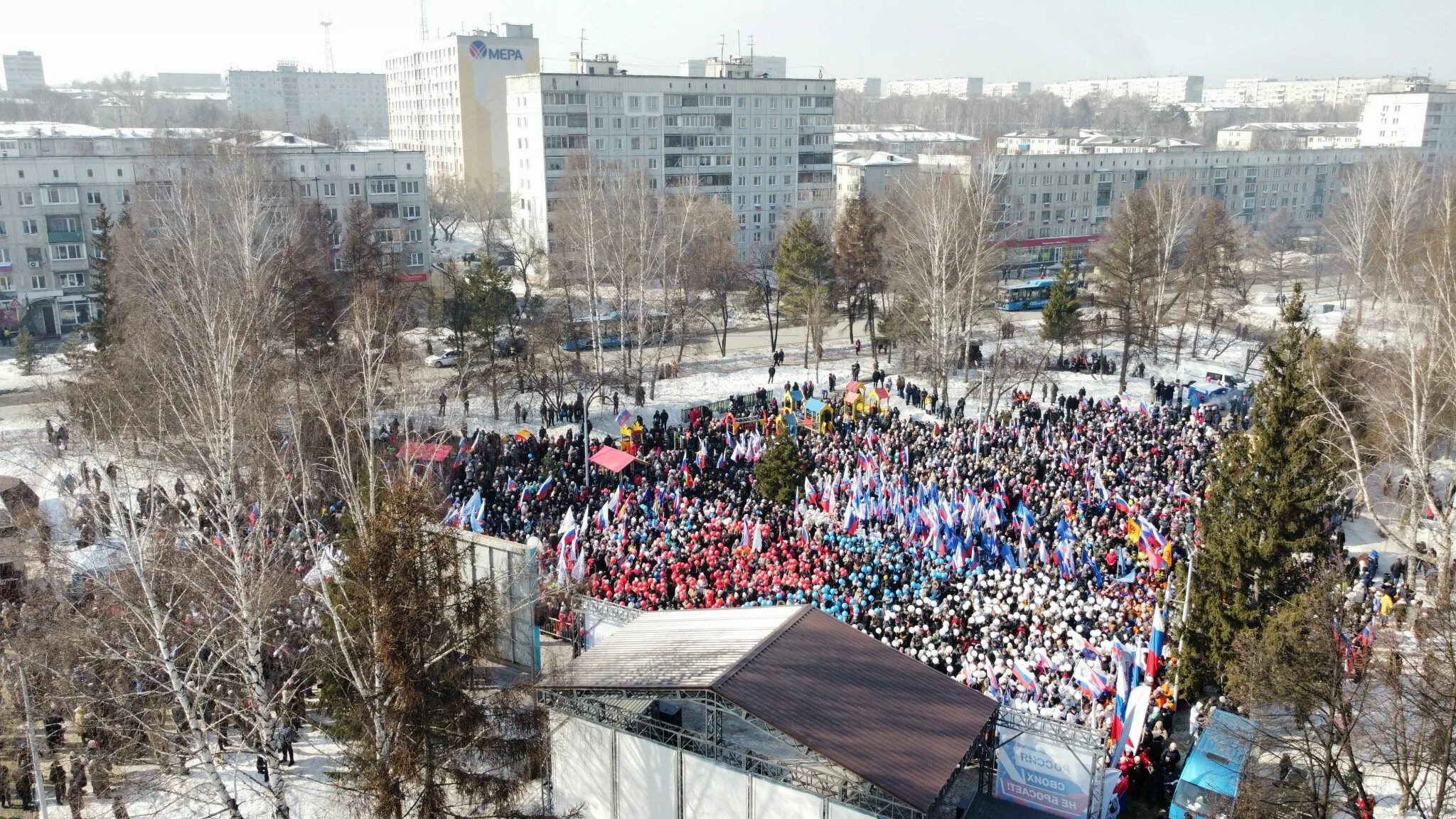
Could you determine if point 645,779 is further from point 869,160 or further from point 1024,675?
point 869,160

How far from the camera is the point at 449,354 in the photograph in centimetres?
3366

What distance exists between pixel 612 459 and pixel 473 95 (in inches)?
2125

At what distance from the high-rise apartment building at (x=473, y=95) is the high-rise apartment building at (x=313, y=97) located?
34028mm

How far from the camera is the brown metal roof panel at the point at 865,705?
404 inches

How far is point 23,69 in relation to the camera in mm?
162250

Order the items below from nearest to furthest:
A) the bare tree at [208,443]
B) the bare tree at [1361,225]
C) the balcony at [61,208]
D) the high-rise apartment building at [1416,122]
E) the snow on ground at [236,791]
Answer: the bare tree at [208,443] → the snow on ground at [236,791] → the bare tree at [1361,225] → the balcony at [61,208] → the high-rise apartment building at [1416,122]

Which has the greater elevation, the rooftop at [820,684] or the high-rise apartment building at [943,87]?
the high-rise apartment building at [943,87]

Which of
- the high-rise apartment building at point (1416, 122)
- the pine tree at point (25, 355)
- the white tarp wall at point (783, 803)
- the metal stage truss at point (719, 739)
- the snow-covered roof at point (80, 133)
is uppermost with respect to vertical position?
the high-rise apartment building at point (1416, 122)

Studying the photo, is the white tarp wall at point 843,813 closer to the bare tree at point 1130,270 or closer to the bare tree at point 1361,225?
the bare tree at point 1130,270

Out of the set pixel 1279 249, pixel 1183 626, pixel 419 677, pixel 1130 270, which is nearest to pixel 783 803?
pixel 419 677

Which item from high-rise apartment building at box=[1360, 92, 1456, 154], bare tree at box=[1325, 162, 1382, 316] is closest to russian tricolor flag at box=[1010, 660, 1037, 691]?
bare tree at box=[1325, 162, 1382, 316]

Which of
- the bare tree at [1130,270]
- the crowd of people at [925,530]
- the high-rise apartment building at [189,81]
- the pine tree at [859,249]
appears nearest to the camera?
the crowd of people at [925,530]

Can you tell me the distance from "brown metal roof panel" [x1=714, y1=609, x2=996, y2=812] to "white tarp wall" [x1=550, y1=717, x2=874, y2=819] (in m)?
0.61

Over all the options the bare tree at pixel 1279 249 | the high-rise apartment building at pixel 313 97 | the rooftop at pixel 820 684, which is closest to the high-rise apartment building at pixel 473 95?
the high-rise apartment building at pixel 313 97
